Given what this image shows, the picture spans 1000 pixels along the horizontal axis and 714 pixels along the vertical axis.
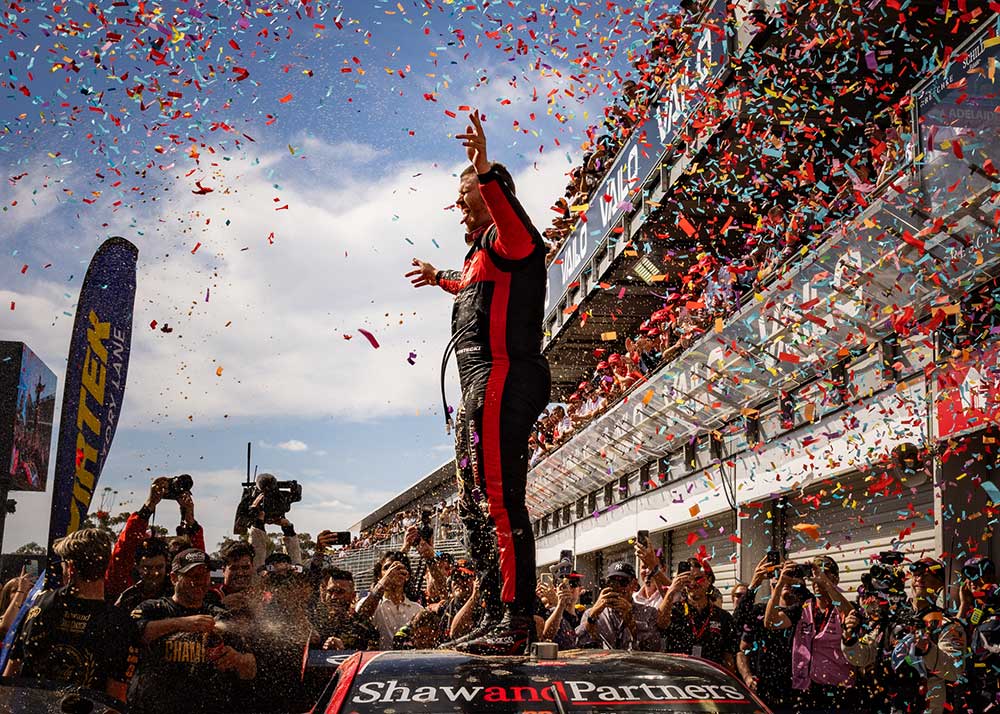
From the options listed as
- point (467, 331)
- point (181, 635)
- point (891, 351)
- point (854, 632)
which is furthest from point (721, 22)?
point (181, 635)

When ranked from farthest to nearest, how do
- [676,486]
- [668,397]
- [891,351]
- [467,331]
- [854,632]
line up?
[676,486] < [668,397] < [891,351] < [854,632] < [467,331]

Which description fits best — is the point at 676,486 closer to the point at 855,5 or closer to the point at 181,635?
the point at 855,5

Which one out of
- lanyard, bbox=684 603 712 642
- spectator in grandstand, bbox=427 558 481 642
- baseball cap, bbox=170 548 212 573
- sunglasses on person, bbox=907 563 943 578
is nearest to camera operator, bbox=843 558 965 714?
sunglasses on person, bbox=907 563 943 578

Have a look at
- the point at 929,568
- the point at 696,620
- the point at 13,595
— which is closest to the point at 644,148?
the point at 929,568

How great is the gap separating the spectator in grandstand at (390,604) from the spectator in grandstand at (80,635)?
2490 mm

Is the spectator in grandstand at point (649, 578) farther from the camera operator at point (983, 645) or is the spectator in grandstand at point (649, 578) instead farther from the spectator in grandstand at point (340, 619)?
the spectator in grandstand at point (340, 619)

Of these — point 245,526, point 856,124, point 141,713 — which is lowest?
point 141,713

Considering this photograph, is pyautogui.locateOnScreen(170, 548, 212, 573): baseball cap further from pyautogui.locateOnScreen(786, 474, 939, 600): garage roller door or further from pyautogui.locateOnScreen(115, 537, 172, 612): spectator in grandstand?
pyautogui.locateOnScreen(786, 474, 939, 600): garage roller door

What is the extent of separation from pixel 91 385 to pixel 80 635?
22.0 ft

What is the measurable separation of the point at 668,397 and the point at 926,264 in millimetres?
6609

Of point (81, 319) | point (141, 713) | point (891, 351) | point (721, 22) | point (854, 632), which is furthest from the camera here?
point (721, 22)

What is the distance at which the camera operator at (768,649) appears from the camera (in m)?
7.36

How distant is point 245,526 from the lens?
8008mm

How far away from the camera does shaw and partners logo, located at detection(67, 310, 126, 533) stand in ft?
36.4
